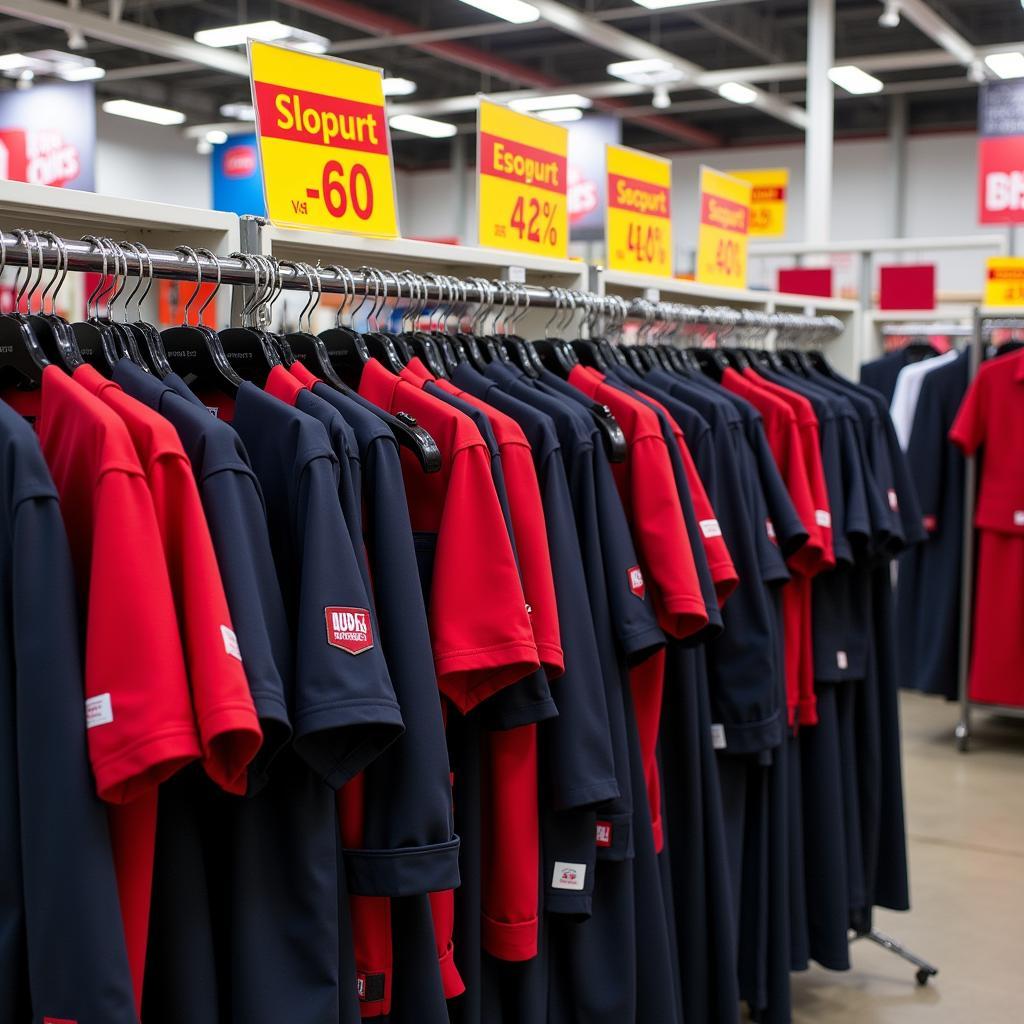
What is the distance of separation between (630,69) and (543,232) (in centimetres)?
899

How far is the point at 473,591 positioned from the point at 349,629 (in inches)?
11.4

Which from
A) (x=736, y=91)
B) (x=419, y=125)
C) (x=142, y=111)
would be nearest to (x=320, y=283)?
(x=736, y=91)

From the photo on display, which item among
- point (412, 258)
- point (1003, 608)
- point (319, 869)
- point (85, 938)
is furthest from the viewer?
point (1003, 608)

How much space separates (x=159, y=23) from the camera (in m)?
12.3

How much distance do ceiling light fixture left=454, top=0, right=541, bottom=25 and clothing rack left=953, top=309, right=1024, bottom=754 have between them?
5072 mm

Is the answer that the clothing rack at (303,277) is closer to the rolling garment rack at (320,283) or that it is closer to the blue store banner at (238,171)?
the rolling garment rack at (320,283)

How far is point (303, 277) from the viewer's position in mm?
1975

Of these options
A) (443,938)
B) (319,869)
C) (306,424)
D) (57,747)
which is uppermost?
(306,424)

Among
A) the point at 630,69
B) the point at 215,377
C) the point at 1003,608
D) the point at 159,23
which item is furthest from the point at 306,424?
the point at 159,23

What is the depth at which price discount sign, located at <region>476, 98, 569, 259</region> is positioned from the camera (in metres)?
2.84

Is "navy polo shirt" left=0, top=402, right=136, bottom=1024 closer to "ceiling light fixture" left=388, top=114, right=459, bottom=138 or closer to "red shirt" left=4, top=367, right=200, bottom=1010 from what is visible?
"red shirt" left=4, top=367, right=200, bottom=1010

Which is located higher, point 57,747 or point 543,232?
point 543,232

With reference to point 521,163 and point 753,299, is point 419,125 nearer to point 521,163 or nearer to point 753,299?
point 753,299

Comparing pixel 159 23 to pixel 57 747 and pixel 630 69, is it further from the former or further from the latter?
pixel 57 747
